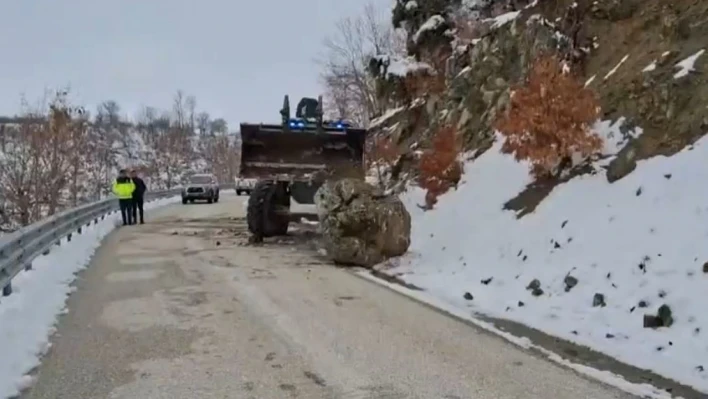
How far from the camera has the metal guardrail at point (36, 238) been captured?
8445mm

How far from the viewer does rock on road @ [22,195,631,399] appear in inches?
204

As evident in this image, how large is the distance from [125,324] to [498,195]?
27.0 ft

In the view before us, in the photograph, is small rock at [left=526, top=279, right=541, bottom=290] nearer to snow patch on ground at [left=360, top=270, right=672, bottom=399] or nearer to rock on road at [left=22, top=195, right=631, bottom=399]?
snow patch on ground at [left=360, top=270, right=672, bottom=399]

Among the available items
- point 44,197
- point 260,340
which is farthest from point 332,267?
point 44,197

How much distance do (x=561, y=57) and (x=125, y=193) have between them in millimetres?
13233

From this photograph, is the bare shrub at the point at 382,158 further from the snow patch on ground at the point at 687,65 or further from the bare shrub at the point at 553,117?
the snow patch on ground at the point at 687,65

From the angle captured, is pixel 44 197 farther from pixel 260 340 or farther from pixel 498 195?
pixel 260 340

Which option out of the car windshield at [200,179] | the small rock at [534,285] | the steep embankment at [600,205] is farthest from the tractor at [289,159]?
the car windshield at [200,179]

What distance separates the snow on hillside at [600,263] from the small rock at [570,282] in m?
0.01

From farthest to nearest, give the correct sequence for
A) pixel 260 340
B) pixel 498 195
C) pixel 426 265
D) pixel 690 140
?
pixel 498 195
pixel 426 265
pixel 690 140
pixel 260 340

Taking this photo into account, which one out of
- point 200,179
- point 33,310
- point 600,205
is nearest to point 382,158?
point 600,205

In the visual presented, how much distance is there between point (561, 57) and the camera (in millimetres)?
15742

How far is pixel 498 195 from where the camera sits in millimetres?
13547

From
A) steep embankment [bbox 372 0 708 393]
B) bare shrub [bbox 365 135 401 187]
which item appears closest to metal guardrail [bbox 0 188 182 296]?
steep embankment [bbox 372 0 708 393]
